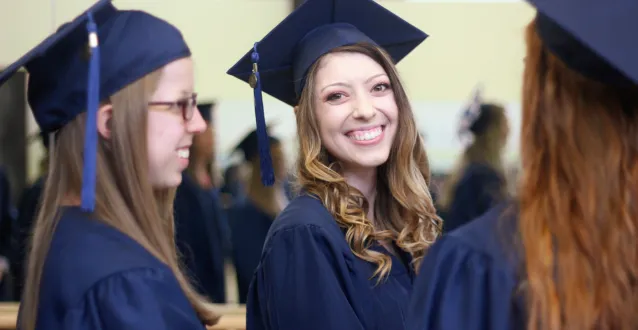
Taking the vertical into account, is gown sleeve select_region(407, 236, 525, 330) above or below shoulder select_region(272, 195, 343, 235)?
above

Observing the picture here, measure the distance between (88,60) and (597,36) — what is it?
99 centimetres

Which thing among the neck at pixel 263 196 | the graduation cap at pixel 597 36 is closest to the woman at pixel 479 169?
the neck at pixel 263 196

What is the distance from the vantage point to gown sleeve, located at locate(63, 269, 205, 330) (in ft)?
4.66

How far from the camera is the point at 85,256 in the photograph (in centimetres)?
146

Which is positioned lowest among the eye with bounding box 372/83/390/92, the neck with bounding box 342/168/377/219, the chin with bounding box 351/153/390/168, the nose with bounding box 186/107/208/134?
the neck with bounding box 342/168/377/219

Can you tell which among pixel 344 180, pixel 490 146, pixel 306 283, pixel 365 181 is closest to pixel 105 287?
pixel 306 283

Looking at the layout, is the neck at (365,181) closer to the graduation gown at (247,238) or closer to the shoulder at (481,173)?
the graduation gown at (247,238)

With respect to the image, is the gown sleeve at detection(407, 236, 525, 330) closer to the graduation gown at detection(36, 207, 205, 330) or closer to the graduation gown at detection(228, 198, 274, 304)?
the graduation gown at detection(36, 207, 205, 330)

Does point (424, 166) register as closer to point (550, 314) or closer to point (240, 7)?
point (550, 314)

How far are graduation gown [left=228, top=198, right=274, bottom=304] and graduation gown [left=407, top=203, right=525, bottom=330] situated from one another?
141 inches

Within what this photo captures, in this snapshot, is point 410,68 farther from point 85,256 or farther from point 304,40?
point 85,256

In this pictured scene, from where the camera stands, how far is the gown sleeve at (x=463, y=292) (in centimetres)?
111

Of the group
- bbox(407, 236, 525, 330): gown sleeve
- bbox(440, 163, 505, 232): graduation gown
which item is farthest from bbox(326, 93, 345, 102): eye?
bbox(440, 163, 505, 232): graduation gown

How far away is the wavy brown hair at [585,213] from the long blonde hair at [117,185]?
2.56 feet
